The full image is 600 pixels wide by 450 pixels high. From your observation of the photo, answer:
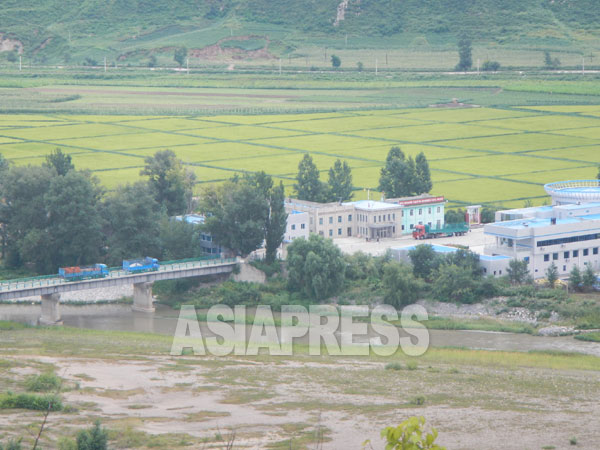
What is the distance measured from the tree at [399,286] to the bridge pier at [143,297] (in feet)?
41.1

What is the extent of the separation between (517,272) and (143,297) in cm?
1992

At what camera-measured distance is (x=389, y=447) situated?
20578 mm

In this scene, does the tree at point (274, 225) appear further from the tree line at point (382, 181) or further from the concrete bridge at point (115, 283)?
the tree line at point (382, 181)

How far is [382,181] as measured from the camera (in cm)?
8119

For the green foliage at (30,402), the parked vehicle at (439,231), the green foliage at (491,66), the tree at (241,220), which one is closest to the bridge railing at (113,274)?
the tree at (241,220)

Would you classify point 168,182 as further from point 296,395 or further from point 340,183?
point 296,395

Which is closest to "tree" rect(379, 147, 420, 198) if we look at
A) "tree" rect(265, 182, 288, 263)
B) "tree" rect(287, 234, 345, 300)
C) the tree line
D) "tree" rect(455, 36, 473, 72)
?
the tree line

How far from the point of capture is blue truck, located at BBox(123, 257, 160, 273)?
64.4 m

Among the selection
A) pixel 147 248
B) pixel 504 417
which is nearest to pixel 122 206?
pixel 147 248

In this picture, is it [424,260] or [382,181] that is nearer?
A: [424,260]

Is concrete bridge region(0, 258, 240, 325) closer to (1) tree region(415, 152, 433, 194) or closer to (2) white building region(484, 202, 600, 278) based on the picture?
(2) white building region(484, 202, 600, 278)

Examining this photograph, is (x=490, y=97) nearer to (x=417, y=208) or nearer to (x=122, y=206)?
(x=417, y=208)

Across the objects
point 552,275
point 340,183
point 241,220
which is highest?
point 340,183

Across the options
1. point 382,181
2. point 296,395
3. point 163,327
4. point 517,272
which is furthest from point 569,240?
point 296,395
